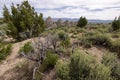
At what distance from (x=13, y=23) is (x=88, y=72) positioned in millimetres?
11232

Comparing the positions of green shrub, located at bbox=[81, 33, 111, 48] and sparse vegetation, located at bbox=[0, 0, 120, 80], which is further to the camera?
green shrub, located at bbox=[81, 33, 111, 48]

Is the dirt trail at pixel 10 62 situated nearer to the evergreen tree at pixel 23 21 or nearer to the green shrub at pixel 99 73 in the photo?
the green shrub at pixel 99 73

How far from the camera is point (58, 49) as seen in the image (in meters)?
8.26

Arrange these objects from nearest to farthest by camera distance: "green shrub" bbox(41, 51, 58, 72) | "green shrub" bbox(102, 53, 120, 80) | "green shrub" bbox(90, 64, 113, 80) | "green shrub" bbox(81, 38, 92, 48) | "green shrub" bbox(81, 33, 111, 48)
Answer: "green shrub" bbox(90, 64, 113, 80) < "green shrub" bbox(102, 53, 120, 80) < "green shrub" bbox(41, 51, 58, 72) < "green shrub" bbox(81, 38, 92, 48) < "green shrub" bbox(81, 33, 111, 48)

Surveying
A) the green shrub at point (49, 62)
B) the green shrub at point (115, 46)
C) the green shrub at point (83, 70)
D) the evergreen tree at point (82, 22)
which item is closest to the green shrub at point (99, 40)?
the green shrub at point (115, 46)

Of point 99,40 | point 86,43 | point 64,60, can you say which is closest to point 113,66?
point 64,60

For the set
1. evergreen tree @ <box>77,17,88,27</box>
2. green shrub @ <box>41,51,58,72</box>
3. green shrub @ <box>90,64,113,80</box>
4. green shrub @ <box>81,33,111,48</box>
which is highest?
evergreen tree @ <box>77,17,88,27</box>

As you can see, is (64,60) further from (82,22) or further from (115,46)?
(82,22)

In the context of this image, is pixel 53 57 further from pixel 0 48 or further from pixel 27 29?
pixel 27 29

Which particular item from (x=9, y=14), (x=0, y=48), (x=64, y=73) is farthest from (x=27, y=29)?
(x=64, y=73)

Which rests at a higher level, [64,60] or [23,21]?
[23,21]

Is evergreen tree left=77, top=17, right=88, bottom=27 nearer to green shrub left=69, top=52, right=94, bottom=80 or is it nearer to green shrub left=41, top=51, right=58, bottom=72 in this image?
green shrub left=41, top=51, right=58, bottom=72

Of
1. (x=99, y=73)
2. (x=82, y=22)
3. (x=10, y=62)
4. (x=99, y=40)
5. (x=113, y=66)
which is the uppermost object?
(x=82, y=22)

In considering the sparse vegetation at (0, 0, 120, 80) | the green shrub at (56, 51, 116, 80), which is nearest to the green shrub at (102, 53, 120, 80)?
the sparse vegetation at (0, 0, 120, 80)
